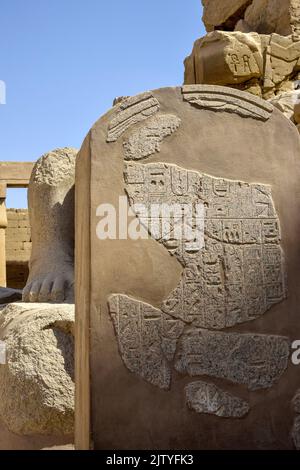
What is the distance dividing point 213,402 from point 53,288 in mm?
1063

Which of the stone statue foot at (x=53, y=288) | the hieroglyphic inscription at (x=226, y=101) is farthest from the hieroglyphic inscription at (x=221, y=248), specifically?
the stone statue foot at (x=53, y=288)

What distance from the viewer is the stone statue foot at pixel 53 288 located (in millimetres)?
2871

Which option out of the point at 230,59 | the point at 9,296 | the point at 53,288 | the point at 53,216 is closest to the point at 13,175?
the point at 230,59

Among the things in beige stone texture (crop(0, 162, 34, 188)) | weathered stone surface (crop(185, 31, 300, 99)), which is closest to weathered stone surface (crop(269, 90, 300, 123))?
weathered stone surface (crop(185, 31, 300, 99))

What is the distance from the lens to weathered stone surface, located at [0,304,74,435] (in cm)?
244

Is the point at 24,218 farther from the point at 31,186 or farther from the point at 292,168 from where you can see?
the point at 292,168

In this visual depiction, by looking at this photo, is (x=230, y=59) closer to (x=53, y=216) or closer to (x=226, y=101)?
(x=53, y=216)

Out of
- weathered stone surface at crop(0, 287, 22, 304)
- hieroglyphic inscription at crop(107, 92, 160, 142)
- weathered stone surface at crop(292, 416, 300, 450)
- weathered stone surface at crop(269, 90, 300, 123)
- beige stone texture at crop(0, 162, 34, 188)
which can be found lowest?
weathered stone surface at crop(292, 416, 300, 450)

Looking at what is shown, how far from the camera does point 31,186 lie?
3.26 m

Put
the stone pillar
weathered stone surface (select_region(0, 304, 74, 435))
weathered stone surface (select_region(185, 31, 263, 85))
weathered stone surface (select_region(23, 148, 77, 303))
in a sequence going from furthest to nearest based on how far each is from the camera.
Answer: the stone pillar < weathered stone surface (select_region(185, 31, 263, 85)) < weathered stone surface (select_region(23, 148, 77, 303)) < weathered stone surface (select_region(0, 304, 74, 435))

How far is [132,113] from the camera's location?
2191mm

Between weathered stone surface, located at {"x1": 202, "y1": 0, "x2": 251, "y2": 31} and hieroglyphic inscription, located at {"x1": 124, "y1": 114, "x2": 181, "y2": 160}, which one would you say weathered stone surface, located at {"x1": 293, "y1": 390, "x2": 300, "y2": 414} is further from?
weathered stone surface, located at {"x1": 202, "y1": 0, "x2": 251, "y2": 31}

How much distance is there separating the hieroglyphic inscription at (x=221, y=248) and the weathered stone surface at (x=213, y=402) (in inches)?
8.3
